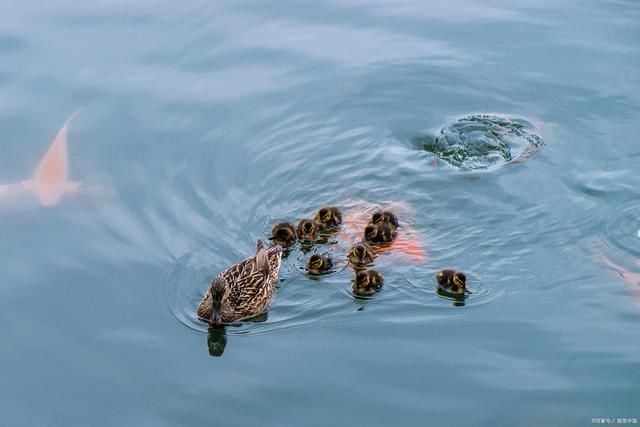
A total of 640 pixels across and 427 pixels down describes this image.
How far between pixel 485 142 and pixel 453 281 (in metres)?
2.41

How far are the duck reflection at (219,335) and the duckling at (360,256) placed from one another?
83 cm

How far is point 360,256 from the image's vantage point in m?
7.68

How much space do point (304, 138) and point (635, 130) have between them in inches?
121

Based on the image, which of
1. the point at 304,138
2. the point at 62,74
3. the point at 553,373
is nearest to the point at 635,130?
the point at 304,138

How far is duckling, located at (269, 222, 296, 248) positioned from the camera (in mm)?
8023

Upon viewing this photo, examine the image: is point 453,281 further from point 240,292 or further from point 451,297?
point 240,292

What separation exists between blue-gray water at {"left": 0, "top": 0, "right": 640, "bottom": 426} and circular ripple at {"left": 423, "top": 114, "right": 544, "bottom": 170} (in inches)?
6.7

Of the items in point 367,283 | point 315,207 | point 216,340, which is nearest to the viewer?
point 216,340

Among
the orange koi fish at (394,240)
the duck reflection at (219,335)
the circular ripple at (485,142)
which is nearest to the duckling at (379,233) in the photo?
the orange koi fish at (394,240)

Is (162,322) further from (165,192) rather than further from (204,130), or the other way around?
(204,130)

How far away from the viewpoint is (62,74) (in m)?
10.5

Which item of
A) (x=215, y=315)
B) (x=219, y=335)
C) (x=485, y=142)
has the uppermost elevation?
(x=485, y=142)

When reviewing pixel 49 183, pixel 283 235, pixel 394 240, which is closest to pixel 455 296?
pixel 394 240

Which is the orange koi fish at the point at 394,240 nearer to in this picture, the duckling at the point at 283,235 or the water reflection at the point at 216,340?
the duckling at the point at 283,235
